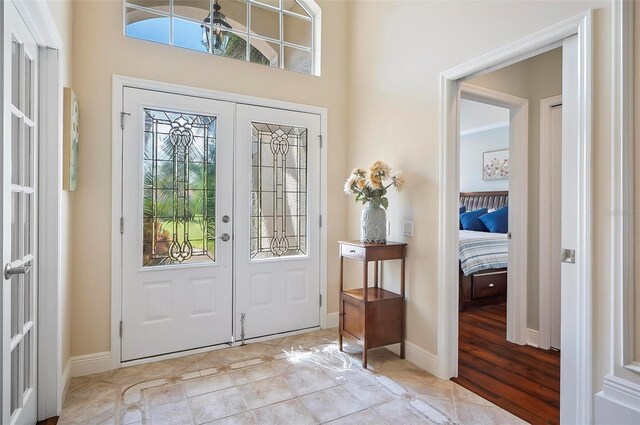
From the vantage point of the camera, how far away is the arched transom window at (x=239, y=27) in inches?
117

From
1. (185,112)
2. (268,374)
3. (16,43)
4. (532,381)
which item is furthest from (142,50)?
(532,381)

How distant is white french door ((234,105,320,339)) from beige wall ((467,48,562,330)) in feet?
5.44

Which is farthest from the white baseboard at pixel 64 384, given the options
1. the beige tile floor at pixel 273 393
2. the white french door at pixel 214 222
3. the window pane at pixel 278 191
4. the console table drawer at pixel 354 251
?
the console table drawer at pixel 354 251

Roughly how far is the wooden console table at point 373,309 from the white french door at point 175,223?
3.37 ft

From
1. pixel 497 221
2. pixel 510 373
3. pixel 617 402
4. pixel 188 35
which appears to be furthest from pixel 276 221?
pixel 497 221

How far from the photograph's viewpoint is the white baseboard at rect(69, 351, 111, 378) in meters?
2.61

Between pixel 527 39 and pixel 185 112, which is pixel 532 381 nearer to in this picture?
pixel 527 39

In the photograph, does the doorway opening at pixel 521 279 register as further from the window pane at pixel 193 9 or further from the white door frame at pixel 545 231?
the window pane at pixel 193 9

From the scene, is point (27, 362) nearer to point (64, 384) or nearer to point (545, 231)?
point (64, 384)

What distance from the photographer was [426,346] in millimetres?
2756

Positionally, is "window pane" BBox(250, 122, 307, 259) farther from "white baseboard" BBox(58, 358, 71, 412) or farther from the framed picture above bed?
the framed picture above bed

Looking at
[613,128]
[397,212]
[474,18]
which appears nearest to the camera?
[613,128]

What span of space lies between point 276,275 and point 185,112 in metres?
1.58

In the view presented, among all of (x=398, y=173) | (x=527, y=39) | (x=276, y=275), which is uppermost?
(x=527, y=39)
